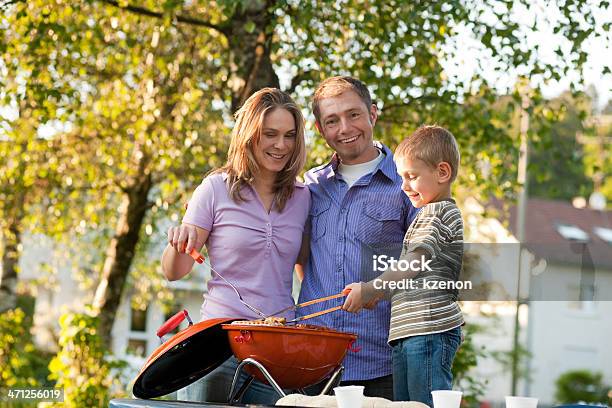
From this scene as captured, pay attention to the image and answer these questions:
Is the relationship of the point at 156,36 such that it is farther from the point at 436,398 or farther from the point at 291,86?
the point at 436,398

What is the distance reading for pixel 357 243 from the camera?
144 inches

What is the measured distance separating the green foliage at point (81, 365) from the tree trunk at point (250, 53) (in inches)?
83.4

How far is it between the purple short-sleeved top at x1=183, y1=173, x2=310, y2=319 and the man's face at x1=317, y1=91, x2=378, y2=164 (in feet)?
1.16

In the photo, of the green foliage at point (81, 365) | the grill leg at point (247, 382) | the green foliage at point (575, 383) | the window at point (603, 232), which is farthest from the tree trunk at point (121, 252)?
the window at point (603, 232)

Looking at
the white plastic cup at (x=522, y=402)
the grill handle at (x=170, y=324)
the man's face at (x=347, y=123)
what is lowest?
the white plastic cup at (x=522, y=402)

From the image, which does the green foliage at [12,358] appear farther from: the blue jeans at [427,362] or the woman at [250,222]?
the blue jeans at [427,362]

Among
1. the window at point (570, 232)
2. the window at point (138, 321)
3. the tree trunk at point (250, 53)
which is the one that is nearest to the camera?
the tree trunk at point (250, 53)

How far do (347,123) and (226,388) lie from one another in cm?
100

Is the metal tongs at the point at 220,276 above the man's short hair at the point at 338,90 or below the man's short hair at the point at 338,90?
below

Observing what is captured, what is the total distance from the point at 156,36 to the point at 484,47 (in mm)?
3168

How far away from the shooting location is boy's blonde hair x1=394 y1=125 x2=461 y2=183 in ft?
10.8

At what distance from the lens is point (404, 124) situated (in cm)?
876

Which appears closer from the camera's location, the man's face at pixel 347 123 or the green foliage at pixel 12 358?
the man's face at pixel 347 123

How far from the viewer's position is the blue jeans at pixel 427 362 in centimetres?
316
